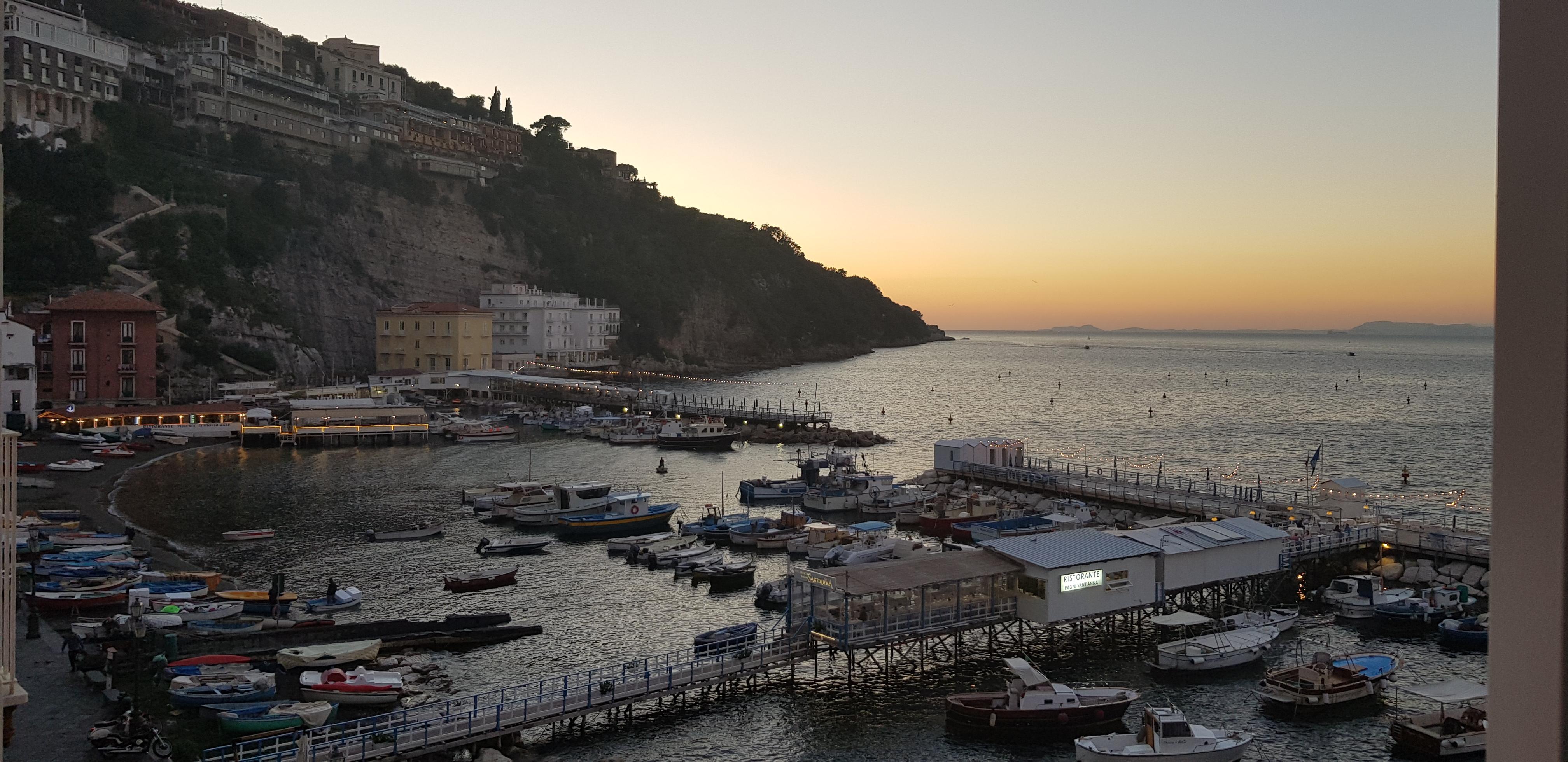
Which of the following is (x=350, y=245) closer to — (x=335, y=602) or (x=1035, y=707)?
(x=335, y=602)

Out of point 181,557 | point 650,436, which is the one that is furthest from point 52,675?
point 650,436

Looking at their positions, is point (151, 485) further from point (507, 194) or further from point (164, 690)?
point (507, 194)

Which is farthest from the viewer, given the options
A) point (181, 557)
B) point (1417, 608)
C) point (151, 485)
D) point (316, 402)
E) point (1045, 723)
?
point (316, 402)

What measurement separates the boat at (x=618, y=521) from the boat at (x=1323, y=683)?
22.1 metres

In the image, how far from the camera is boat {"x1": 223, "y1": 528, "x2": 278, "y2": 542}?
36.3 metres

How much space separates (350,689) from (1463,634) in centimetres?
2460

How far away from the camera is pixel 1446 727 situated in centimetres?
1964

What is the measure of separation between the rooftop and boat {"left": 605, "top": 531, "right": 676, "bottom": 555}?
12453mm

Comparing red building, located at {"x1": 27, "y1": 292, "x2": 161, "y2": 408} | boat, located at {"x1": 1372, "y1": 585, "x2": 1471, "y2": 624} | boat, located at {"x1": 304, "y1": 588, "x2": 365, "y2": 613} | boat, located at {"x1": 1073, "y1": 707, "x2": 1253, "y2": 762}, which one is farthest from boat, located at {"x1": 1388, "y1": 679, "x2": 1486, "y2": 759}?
red building, located at {"x1": 27, "y1": 292, "x2": 161, "y2": 408}

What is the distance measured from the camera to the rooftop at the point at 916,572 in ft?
77.2

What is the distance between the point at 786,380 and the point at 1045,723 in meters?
103

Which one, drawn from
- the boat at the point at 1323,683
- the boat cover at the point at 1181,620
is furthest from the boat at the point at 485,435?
the boat at the point at 1323,683

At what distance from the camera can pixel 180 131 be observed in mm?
88375

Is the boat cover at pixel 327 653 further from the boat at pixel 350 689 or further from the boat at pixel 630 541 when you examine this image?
the boat at pixel 630 541
